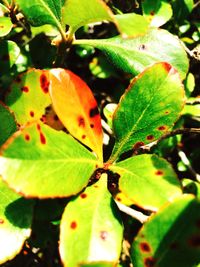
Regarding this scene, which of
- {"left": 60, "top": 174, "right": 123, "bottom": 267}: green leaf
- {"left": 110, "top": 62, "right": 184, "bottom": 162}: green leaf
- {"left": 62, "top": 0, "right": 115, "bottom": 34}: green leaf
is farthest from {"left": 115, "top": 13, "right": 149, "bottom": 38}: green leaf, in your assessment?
{"left": 60, "top": 174, "right": 123, "bottom": 267}: green leaf

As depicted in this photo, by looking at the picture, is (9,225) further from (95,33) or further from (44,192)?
(95,33)

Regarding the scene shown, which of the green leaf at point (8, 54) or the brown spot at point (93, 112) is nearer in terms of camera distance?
the brown spot at point (93, 112)

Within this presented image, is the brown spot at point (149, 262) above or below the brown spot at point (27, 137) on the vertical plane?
below

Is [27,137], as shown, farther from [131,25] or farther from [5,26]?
[5,26]

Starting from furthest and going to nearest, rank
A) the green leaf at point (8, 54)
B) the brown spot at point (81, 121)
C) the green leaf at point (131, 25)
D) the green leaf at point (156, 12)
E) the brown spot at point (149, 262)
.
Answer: the green leaf at point (156, 12) < the green leaf at point (8, 54) < the brown spot at point (81, 121) < the brown spot at point (149, 262) < the green leaf at point (131, 25)

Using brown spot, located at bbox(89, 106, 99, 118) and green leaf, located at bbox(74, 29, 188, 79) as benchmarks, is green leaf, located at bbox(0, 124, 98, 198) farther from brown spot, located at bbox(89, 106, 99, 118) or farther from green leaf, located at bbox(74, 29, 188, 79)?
green leaf, located at bbox(74, 29, 188, 79)

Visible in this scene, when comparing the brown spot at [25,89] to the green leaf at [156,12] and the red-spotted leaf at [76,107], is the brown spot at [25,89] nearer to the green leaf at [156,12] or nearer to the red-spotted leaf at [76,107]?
the red-spotted leaf at [76,107]

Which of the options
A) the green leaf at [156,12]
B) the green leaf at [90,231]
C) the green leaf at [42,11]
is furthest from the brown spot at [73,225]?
the green leaf at [156,12]
